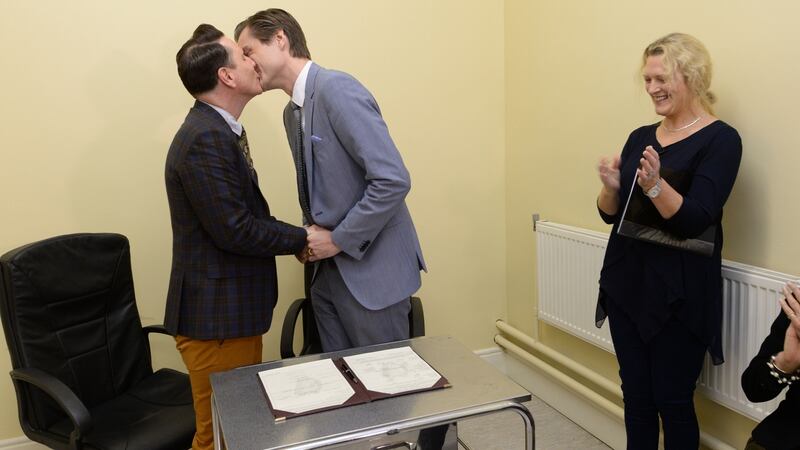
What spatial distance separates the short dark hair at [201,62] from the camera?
1719 millimetres

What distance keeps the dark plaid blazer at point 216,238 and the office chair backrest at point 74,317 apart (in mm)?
422

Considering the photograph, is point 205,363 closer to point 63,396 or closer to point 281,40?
point 63,396

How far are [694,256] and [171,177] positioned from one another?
1539mm

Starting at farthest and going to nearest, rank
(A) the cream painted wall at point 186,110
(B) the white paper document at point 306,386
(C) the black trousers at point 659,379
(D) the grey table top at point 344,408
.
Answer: (A) the cream painted wall at point 186,110
(C) the black trousers at point 659,379
(B) the white paper document at point 306,386
(D) the grey table top at point 344,408

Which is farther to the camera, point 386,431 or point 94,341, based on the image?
point 94,341

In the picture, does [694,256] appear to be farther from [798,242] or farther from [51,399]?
[51,399]

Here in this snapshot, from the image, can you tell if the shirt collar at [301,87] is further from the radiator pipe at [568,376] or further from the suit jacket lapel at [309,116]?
the radiator pipe at [568,376]

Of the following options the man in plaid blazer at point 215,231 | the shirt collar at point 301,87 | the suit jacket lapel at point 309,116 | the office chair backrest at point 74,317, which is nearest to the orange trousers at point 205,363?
the man in plaid blazer at point 215,231

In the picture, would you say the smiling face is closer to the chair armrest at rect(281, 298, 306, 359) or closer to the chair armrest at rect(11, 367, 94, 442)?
the chair armrest at rect(281, 298, 306, 359)

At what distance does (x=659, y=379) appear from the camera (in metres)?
1.85

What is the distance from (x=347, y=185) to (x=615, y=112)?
123cm

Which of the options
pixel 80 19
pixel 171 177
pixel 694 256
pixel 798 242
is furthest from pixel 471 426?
pixel 80 19

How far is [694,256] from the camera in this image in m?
1.76

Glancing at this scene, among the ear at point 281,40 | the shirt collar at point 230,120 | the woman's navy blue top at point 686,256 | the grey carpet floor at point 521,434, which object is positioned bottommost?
the grey carpet floor at point 521,434
